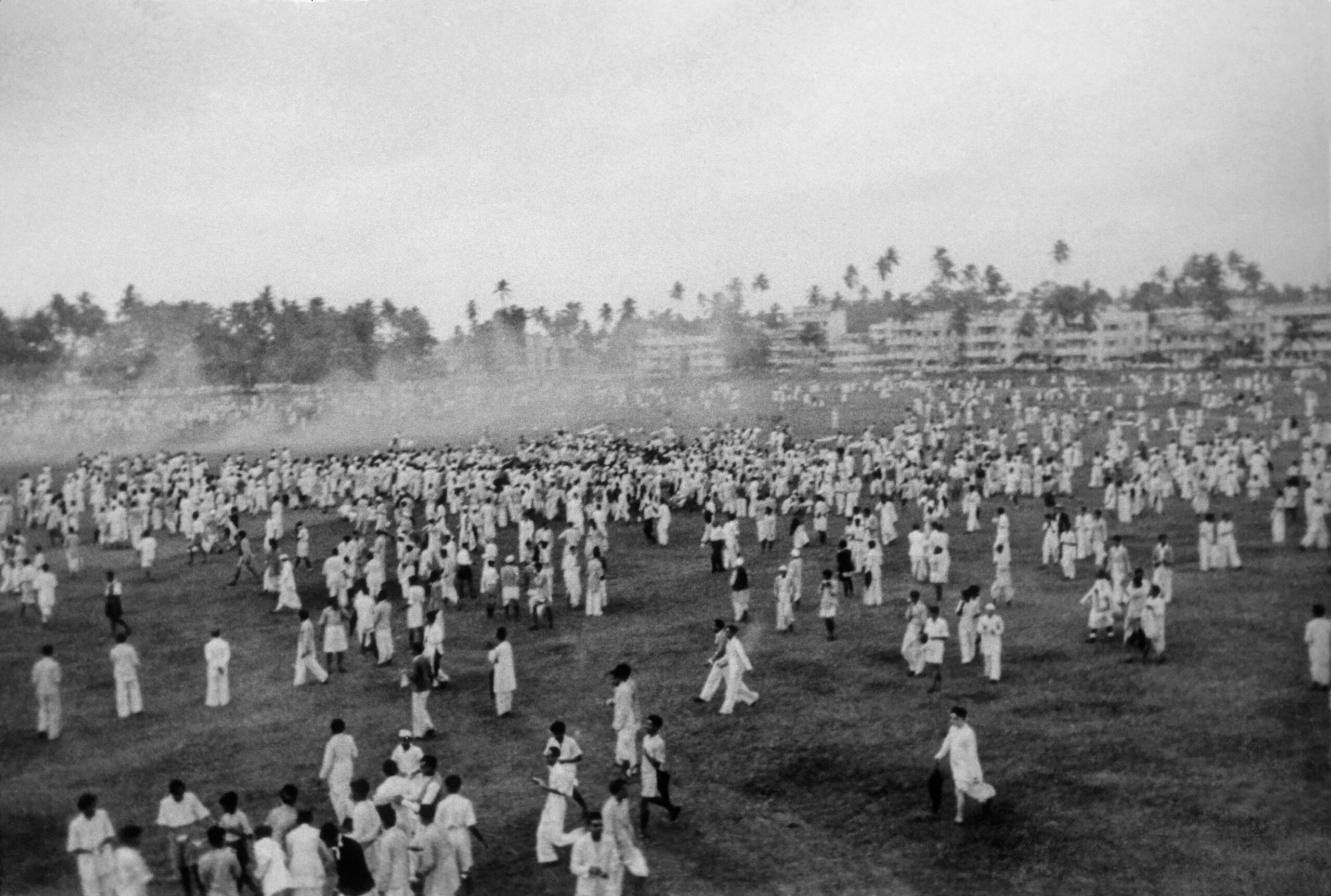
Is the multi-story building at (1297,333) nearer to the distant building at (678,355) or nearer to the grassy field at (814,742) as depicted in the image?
the grassy field at (814,742)

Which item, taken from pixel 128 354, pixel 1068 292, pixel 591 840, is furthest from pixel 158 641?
pixel 1068 292

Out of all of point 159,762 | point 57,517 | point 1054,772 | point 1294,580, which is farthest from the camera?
point 57,517

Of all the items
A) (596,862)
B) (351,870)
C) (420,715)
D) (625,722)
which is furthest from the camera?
(420,715)

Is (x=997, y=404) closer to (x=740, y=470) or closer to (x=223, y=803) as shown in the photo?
(x=740, y=470)

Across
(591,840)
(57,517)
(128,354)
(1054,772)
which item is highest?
(128,354)

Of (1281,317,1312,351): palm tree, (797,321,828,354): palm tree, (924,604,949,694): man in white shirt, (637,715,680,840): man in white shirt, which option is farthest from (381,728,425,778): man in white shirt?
(797,321,828,354): palm tree

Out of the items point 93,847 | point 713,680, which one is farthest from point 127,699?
point 713,680

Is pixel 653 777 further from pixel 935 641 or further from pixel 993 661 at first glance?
pixel 993 661
